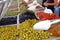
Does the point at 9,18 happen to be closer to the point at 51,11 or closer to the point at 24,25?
the point at 24,25

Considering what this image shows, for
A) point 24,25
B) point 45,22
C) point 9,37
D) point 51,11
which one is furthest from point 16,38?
point 51,11

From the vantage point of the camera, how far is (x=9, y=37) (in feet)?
3.64

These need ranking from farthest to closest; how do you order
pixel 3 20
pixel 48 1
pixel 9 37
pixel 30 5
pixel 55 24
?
1. pixel 30 5
2. pixel 48 1
3. pixel 3 20
4. pixel 55 24
5. pixel 9 37

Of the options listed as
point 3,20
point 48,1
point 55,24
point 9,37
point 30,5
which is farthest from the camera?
point 30,5

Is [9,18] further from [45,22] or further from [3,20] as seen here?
[45,22]

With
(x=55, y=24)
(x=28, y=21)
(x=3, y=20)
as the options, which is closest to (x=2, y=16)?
(x=3, y=20)

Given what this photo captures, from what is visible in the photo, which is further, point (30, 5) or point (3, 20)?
point (30, 5)

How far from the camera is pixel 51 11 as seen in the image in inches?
57.4

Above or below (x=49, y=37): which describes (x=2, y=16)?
above

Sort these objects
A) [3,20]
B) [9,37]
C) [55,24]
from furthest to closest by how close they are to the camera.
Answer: [3,20], [55,24], [9,37]

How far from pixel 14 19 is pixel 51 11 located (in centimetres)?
36

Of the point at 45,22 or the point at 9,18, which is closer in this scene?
the point at 45,22

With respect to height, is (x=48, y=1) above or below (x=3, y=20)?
above

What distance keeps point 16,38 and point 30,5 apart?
63cm
